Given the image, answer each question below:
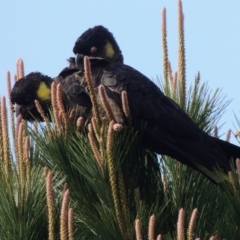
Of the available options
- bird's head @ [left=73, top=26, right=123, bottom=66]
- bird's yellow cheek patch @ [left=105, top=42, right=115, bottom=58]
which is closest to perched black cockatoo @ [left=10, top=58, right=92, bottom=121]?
bird's head @ [left=73, top=26, right=123, bottom=66]

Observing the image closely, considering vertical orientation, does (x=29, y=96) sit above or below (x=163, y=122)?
above

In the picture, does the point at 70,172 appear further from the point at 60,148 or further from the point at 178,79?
the point at 178,79

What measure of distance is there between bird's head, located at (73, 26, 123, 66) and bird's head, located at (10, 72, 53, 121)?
32 cm

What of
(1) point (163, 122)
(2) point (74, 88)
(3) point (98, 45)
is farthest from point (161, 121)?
(3) point (98, 45)

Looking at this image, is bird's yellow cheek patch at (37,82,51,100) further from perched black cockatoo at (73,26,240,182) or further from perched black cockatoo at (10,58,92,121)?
perched black cockatoo at (73,26,240,182)

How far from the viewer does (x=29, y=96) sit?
427cm

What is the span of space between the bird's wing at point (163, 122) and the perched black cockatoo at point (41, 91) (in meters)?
0.18

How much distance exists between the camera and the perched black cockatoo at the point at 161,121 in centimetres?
349

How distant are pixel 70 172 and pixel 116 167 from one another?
0.31 m

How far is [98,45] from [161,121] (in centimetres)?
99

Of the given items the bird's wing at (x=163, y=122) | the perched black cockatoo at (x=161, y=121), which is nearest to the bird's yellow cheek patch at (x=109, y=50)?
the perched black cockatoo at (x=161, y=121)

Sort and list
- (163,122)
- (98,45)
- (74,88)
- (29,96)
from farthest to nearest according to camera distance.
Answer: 1. (98,45)
2. (29,96)
3. (74,88)
4. (163,122)

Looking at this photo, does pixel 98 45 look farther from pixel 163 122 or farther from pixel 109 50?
pixel 163 122

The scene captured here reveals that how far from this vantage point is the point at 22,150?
2604 millimetres
